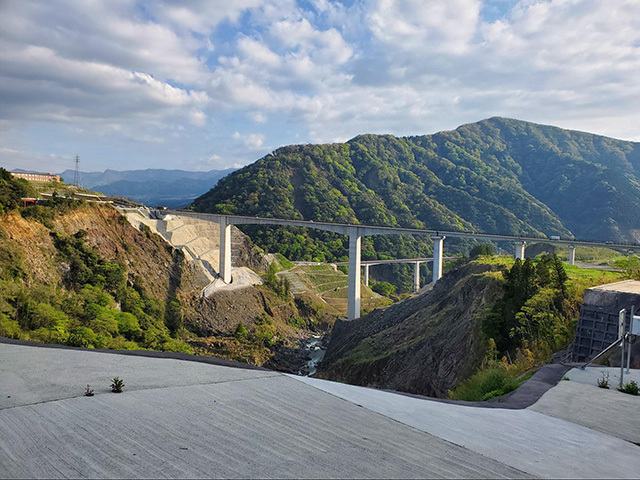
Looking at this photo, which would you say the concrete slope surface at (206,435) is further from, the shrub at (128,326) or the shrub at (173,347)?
the shrub at (128,326)

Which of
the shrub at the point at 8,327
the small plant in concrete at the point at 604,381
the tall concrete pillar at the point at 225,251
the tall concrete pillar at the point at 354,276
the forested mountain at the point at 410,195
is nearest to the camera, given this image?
the small plant in concrete at the point at 604,381

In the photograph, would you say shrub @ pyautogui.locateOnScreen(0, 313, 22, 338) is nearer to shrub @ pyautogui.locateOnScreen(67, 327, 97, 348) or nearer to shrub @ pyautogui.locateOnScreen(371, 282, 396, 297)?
shrub @ pyautogui.locateOnScreen(67, 327, 97, 348)

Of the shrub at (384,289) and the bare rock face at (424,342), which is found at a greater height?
the bare rock face at (424,342)

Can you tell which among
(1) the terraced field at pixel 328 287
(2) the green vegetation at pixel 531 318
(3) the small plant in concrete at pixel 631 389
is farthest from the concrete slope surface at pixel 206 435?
(1) the terraced field at pixel 328 287

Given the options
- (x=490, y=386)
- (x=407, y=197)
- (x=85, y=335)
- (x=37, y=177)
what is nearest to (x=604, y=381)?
(x=490, y=386)

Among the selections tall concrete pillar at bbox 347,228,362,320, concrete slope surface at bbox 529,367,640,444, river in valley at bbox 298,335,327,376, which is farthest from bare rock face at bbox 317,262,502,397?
concrete slope surface at bbox 529,367,640,444

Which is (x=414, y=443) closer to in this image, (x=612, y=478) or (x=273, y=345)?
(x=612, y=478)

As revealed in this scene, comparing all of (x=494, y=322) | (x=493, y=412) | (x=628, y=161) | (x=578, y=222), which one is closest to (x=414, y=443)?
(x=493, y=412)
